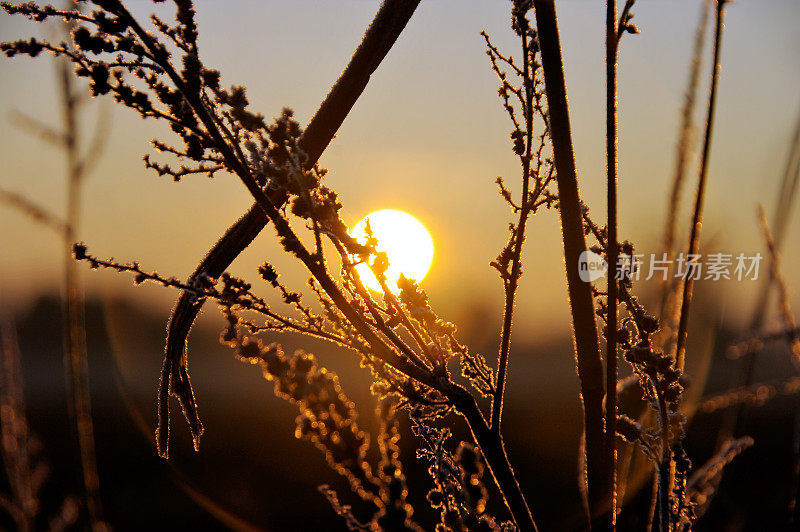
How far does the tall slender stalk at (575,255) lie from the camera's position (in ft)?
2.20

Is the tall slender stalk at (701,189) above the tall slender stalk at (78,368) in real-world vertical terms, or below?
above

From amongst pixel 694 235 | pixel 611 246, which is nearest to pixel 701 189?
pixel 694 235

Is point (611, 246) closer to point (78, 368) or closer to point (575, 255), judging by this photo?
point (575, 255)

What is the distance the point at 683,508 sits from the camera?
3.02ft

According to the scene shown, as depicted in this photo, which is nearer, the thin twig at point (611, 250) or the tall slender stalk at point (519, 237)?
the thin twig at point (611, 250)

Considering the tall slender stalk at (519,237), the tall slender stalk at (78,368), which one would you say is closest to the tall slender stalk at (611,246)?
the tall slender stalk at (519,237)

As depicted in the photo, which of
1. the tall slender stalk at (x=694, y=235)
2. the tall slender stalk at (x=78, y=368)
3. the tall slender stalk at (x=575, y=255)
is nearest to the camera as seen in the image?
the tall slender stalk at (x=575, y=255)

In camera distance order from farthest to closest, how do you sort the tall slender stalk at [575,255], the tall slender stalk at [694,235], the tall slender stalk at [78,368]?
the tall slender stalk at [78,368] < the tall slender stalk at [694,235] < the tall slender stalk at [575,255]

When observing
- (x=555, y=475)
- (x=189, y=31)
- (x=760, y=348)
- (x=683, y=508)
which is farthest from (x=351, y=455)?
(x=555, y=475)

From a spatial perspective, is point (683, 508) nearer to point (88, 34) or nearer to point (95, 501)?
point (88, 34)

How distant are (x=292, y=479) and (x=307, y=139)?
10.6m

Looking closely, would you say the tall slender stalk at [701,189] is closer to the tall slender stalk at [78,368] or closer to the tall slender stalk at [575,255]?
the tall slender stalk at [575,255]

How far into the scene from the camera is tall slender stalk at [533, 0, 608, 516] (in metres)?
0.67

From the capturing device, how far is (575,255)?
0.72 metres
